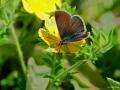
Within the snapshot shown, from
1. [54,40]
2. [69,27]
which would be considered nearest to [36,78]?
[54,40]

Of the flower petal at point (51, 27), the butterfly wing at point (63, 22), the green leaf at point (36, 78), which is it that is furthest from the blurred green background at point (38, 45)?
the butterfly wing at point (63, 22)

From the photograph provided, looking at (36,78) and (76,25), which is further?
(36,78)

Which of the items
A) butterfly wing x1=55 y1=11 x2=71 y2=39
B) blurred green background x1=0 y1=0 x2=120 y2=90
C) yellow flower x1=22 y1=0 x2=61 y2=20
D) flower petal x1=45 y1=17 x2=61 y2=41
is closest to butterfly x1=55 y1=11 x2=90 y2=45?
butterfly wing x1=55 y1=11 x2=71 y2=39

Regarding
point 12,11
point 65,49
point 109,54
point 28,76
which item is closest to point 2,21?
point 12,11

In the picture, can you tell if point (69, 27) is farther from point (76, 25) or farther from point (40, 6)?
point (40, 6)

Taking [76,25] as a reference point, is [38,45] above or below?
below

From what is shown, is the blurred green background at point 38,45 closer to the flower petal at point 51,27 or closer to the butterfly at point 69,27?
the flower petal at point 51,27
